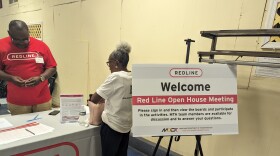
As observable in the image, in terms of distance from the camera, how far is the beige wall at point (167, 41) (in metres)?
1.85

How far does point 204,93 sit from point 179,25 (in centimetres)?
118

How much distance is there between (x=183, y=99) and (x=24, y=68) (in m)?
1.63

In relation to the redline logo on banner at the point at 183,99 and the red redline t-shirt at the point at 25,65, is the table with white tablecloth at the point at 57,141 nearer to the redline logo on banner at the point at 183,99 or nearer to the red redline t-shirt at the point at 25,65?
the red redline t-shirt at the point at 25,65

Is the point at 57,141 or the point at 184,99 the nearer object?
the point at 184,99

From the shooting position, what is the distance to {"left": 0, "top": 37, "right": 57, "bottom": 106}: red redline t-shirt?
2.06 metres

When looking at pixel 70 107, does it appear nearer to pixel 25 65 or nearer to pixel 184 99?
→ pixel 25 65

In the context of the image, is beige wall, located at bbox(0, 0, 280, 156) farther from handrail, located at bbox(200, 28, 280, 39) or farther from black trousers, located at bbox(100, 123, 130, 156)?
black trousers, located at bbox(100, 123, 130, 156)

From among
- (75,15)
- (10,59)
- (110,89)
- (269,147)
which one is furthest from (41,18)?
(269,147)

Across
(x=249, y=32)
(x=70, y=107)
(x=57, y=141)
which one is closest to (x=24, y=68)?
(x=70, y=107)

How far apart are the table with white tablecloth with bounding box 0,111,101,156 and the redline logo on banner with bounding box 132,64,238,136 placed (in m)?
0.65

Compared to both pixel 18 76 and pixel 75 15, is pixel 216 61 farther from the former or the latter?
pixel 75 15

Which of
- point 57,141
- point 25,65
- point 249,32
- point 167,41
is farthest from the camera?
point 167,41

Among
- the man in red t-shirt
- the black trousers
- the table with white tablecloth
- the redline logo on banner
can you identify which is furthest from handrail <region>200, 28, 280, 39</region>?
the man in red t-shirt

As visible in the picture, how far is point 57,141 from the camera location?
162cm
